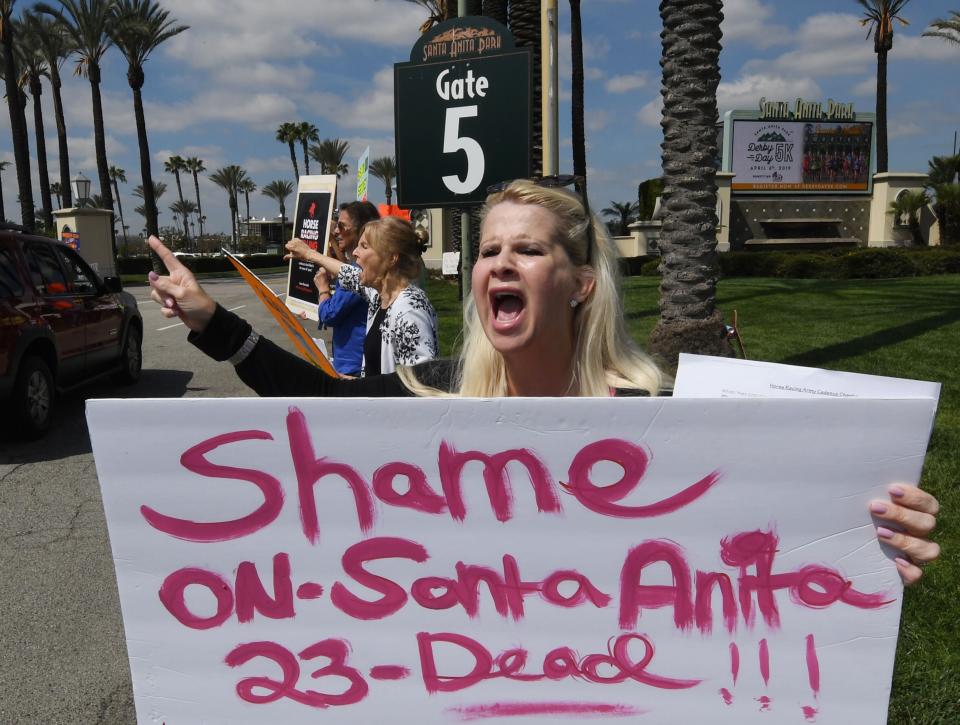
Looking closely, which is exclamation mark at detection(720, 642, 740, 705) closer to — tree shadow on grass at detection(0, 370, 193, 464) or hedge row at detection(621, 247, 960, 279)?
tree shadow on grass at detection(0, 370, 193, 464)

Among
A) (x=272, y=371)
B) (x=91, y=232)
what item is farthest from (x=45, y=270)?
(x=91, y=232)

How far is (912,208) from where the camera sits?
32062 mm

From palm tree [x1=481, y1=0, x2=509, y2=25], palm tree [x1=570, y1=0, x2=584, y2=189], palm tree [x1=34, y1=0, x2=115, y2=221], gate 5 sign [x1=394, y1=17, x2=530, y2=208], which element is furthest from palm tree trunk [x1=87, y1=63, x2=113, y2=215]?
gate 5 sign [x1=394, y1=17, x2=530, y2=208]

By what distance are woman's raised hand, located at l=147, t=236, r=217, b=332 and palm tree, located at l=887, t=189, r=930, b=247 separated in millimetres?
35667

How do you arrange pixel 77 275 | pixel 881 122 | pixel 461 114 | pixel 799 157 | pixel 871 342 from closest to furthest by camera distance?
pixel 461 114 → pixel 77 275 → pixel 871 342 → pixel 881 122 → pixel 799 157

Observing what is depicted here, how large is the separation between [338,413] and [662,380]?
3.13 feet

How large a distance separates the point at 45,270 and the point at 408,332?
5356 millimetres

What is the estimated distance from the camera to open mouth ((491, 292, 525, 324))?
1956mm

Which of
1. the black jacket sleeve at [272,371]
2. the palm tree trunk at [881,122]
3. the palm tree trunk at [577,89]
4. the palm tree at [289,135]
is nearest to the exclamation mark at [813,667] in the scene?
the black jacket sleeve at [272,371]

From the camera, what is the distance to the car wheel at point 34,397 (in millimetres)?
6570

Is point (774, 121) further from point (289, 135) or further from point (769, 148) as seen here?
point (289, 135)

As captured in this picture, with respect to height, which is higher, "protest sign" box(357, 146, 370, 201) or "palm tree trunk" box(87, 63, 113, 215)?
"palm tree trunk" box(87, 63, 113, 215)

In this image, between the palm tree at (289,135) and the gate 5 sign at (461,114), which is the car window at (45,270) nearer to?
→ the gate 5 sign at (461,114)

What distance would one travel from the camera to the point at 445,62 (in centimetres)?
425
